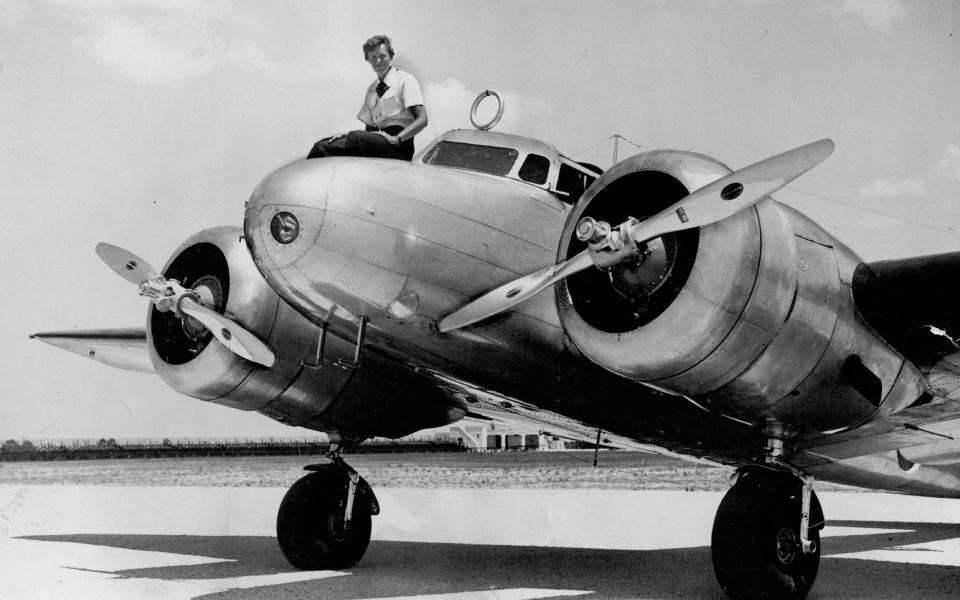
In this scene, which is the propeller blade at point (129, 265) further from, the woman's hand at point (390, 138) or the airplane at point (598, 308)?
the woman's hand at point (390, 138)

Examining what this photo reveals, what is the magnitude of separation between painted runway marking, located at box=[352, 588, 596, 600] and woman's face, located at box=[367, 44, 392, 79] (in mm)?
4063

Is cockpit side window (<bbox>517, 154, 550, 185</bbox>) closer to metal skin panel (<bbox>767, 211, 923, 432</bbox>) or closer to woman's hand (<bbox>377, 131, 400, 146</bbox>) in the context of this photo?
woman's hand (<bbox>377, 131, 400, 146</bbox>)

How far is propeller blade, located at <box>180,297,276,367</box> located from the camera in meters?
7.03

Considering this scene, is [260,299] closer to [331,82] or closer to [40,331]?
[331,82]

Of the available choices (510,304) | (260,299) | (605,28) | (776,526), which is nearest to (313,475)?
(260,299)

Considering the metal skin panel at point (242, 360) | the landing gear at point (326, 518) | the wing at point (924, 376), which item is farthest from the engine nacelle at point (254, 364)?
the wing at point (924, 376)

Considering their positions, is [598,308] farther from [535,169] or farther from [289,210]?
[289,210]

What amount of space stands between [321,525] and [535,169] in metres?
4.03

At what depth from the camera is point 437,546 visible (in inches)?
417

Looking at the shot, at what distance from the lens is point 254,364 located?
24.8ft

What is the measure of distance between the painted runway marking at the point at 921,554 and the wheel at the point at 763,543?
3.84 m

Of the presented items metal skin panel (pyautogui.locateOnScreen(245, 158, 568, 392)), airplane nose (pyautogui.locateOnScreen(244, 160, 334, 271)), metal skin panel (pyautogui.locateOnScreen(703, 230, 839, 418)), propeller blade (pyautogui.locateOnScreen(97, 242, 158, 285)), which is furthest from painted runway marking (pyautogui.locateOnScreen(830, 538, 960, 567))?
propeller blade (pyautogui.locateOnScreen(97, 242, 158, 285))

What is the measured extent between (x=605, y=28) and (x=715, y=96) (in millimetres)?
1084

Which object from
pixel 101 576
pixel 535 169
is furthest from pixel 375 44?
pixel 101 576
